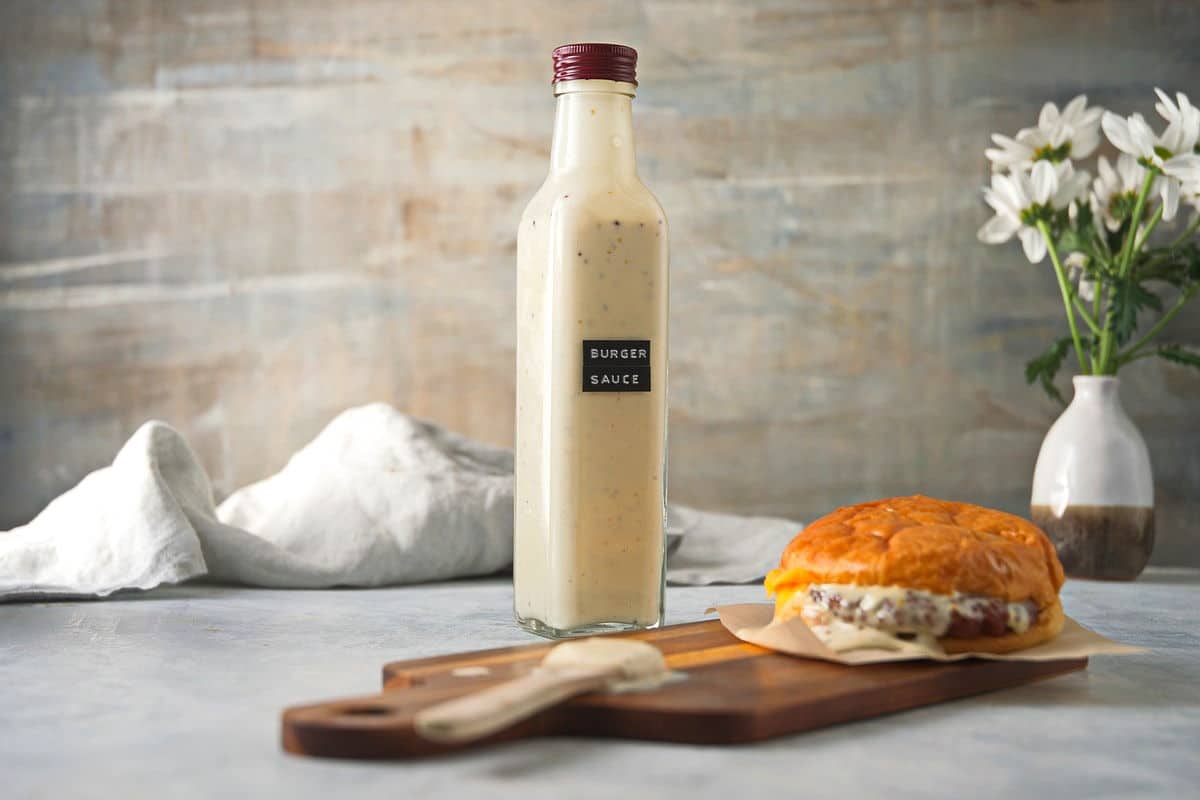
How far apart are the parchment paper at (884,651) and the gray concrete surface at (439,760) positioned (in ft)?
0.08

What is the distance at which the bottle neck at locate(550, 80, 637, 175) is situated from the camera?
92 cm

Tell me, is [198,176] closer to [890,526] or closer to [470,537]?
[470,537]

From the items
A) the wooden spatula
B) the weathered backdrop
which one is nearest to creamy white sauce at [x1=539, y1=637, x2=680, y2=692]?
the wooden spatula

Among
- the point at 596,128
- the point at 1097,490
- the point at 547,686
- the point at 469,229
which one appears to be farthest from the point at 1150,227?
the point at 547,686

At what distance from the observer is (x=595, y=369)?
2.92 ft

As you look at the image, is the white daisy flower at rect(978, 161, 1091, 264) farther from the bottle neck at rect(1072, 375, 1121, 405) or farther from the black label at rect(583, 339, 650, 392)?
the black label at rect(583, 339, 650, 392)

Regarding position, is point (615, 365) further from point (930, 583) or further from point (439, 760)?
point (439, 760)

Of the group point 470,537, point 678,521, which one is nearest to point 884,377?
point 678,521

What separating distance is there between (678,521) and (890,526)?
66 cm

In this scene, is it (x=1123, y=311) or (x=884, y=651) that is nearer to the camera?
(x=884, y=651)

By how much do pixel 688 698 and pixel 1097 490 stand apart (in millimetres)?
785

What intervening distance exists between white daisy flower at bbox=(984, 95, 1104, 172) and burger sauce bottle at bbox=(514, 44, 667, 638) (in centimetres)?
Result: 61

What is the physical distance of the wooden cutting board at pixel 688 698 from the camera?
59 centimetres

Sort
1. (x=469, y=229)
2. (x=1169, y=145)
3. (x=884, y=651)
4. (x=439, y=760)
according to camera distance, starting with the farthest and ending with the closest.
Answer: (x=469, y=229), (x=1169, y=145), (x=884, y=651), (x=439, y=760)
